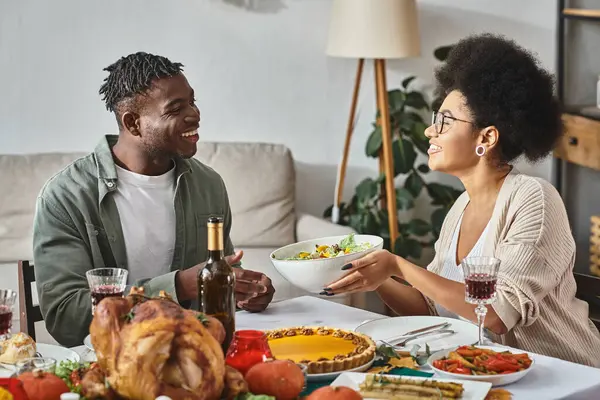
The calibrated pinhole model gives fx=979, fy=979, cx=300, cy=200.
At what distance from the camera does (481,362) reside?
1.88 m

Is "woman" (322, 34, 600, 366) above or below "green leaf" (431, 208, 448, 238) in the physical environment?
above

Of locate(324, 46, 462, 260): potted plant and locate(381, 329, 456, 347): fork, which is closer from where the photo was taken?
locate(381, 329, 456, 347): fork

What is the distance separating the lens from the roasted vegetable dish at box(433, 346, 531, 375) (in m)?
1.86

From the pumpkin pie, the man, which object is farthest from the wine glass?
the man

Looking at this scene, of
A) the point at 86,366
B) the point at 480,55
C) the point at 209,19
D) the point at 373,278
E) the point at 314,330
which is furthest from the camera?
the point at 209,19

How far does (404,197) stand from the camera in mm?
4969

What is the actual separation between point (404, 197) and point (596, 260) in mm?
1057

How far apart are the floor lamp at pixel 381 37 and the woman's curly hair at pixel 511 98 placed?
1.86 m

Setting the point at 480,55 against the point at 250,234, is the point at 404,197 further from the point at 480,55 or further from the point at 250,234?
the point at 480,55

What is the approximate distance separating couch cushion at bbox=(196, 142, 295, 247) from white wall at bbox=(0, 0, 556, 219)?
38 cm

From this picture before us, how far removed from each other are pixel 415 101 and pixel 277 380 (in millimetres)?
3538

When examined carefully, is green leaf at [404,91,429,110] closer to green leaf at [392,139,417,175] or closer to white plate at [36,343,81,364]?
green leaf at [392,139,417,175]

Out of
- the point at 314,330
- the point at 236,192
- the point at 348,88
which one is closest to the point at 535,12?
the point at 348,88

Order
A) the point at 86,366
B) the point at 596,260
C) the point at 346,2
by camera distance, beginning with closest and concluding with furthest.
Result: 1. the point at 86,366
2. the point at 596,260
3. the point at 346,2
